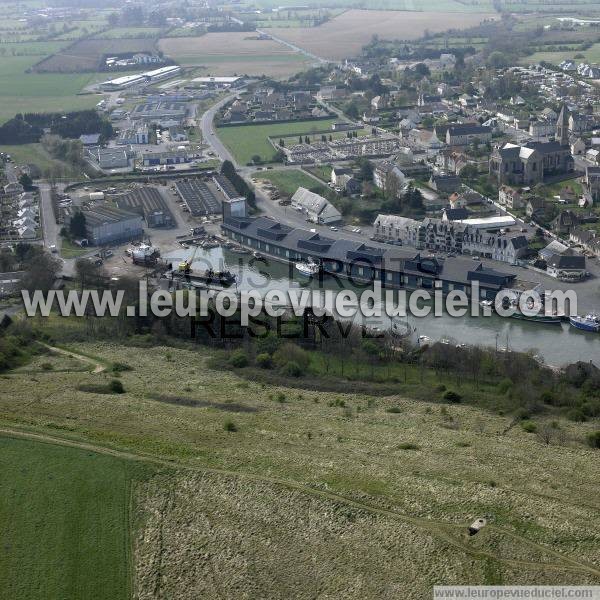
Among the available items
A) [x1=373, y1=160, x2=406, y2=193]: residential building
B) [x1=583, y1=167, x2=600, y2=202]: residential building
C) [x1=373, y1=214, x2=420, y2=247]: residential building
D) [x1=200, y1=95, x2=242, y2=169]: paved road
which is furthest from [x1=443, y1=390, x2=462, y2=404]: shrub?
[x1=200, y1=95, x2=242, y2=169]: paved road

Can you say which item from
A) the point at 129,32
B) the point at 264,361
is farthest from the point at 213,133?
the point at 129,32

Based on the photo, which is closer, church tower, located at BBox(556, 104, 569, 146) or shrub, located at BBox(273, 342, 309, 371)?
shrub, located at BBox(273, 342, 309, 371)

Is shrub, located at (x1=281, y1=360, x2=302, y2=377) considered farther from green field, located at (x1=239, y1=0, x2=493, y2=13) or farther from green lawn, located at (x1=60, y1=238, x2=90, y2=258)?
green field, located at (x1=239, y1=0, x2=493, y2=13)

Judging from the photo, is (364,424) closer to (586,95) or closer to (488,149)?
(488,149)

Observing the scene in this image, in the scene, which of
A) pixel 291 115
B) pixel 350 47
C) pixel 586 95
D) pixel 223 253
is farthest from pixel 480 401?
pixel 350 47

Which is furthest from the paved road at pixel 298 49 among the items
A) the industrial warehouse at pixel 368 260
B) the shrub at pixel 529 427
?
the shrub at pixel 529 427

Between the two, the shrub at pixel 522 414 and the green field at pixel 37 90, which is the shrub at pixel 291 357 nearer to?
the shrub at pixel 522 414
